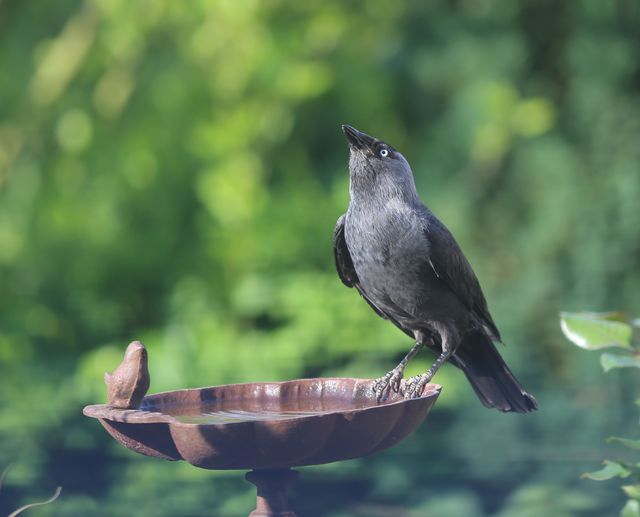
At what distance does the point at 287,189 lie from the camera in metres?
6.33

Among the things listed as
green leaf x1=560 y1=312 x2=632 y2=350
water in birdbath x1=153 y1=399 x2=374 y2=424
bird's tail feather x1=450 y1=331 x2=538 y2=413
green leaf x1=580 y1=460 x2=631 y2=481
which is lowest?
green leaf x1=580 y1=460 x2=631 y2=481

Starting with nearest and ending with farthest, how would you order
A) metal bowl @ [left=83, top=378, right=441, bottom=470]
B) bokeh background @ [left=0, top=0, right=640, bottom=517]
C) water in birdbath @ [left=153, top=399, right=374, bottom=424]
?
metal bowl @ [left=83, top=378, right=441, bottom=470] → water in birdbath @ [left=153, top=399, right=374, bottom=424] → bokeh background @ [left=0, top=0, right=640, bottom=517]

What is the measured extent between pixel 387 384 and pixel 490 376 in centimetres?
32

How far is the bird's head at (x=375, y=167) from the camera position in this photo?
2445mm

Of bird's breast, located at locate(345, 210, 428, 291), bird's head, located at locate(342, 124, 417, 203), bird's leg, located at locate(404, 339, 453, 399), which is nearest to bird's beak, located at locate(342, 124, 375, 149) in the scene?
bird's head, located at locate(342, 124, 417, 203)

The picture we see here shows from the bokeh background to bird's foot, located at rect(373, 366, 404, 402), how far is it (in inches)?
124

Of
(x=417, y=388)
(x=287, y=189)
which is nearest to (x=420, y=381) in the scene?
(x=417, y=388)

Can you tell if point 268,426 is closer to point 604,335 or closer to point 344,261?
point 604,335

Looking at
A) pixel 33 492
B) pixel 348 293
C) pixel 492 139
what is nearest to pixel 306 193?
pixel 348 293

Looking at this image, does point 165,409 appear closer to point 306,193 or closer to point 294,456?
point 294,456

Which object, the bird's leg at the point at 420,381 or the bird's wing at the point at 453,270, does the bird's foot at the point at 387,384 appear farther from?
the bird's wing at the point at 453,270

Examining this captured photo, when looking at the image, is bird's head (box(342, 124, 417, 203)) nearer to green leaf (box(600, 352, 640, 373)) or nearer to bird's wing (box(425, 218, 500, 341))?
bird's wing (box(425, 218, 500, 341))

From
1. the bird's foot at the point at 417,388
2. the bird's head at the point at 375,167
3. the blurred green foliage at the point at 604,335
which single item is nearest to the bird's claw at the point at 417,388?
the bird's foot at the point at 417,388

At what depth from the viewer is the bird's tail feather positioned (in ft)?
8.25
